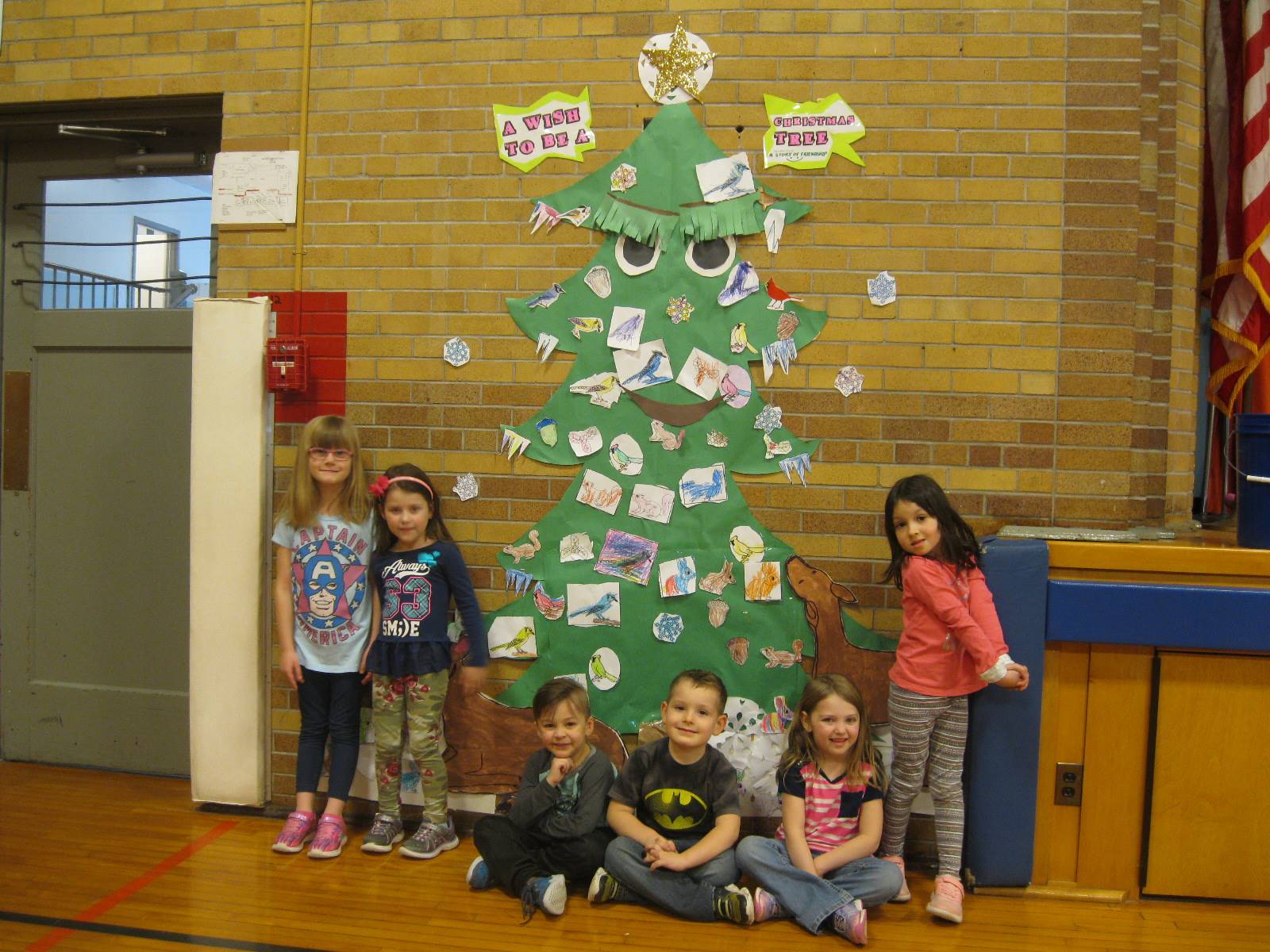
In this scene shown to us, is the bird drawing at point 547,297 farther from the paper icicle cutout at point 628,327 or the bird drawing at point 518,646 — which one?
the bird drawing at point 518,646

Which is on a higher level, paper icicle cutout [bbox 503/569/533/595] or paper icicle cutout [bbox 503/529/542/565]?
paper icicle cutout [bbox 503/529/542/565]

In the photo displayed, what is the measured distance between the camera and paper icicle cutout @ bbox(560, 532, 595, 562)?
328 centimetres

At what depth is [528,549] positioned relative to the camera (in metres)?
3.31

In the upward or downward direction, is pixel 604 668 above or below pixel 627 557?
below

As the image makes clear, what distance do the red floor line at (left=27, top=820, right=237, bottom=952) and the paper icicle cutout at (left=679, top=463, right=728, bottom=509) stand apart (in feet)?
6.55

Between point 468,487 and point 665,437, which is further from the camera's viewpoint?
point 468,487

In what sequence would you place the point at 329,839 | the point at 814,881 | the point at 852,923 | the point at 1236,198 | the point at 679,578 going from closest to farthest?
the point at 852,923 → the point at 814,881 → the point at 329,839 → the point at 679,578 → the point at 1236,198

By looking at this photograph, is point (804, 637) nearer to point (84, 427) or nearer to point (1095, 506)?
point (1095, 506)

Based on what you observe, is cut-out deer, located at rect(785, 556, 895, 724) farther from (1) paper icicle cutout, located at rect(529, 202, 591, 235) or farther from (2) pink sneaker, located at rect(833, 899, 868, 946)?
(1) paper icicle cutout, located at rect(529, 202, 591, 235)

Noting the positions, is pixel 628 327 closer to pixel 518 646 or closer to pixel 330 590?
pixel 518 646

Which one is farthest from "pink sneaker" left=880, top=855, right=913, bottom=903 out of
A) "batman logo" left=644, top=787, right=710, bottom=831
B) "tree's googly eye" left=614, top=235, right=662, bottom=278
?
"tree's googly eye" left=614, top=235, right=662, bottom=278

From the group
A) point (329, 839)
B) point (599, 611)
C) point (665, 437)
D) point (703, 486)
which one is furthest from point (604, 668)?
point (329, 839)

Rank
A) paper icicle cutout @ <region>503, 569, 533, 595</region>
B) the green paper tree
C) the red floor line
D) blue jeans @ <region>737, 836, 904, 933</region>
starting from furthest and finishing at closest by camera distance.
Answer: paper icicle cutout @ <region>503, 569, 533, 595</region>
the green paper tree
blue jeans @ <region>737, 836, 904, 933</region>
the red floor line

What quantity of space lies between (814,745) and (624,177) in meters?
1.98
